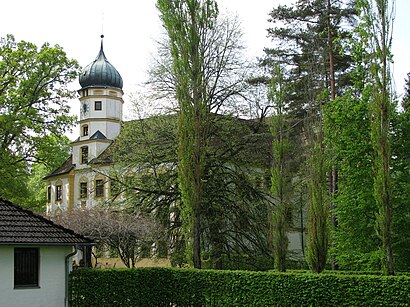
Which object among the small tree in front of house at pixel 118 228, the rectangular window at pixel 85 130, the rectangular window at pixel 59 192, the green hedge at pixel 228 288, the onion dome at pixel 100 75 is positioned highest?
the onion dome at pixel 100 75

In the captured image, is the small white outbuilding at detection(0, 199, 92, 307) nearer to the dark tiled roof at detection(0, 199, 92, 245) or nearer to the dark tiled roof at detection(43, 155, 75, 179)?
the dark tiled roof at detection(0, 199, 92, 245)

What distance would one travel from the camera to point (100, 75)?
1778 inches

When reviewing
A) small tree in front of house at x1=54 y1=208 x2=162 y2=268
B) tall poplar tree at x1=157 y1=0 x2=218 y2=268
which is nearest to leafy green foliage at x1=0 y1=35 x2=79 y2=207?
small tree in front of house at x1=54 y1=208 x2=162 y2=268

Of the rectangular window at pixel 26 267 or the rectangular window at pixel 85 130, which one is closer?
the rectangular window at pixel 26 267

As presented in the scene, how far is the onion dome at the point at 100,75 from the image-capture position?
4519 centimetres

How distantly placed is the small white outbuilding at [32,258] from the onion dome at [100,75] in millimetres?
26761

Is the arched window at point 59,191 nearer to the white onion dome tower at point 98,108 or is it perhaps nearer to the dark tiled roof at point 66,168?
the dark tiled roof at point 66,168

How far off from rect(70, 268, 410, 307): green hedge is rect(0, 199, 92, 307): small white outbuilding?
563 mm

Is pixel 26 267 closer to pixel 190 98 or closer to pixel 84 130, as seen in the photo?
pixel 190 98

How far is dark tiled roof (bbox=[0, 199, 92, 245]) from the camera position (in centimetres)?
1770

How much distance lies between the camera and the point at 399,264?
22188 mm

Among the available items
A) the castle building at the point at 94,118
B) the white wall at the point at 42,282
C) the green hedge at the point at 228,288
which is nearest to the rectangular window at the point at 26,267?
the white wall at the point at 42,282

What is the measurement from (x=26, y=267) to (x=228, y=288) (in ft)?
19.7

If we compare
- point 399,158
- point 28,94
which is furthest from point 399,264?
point 28,94
